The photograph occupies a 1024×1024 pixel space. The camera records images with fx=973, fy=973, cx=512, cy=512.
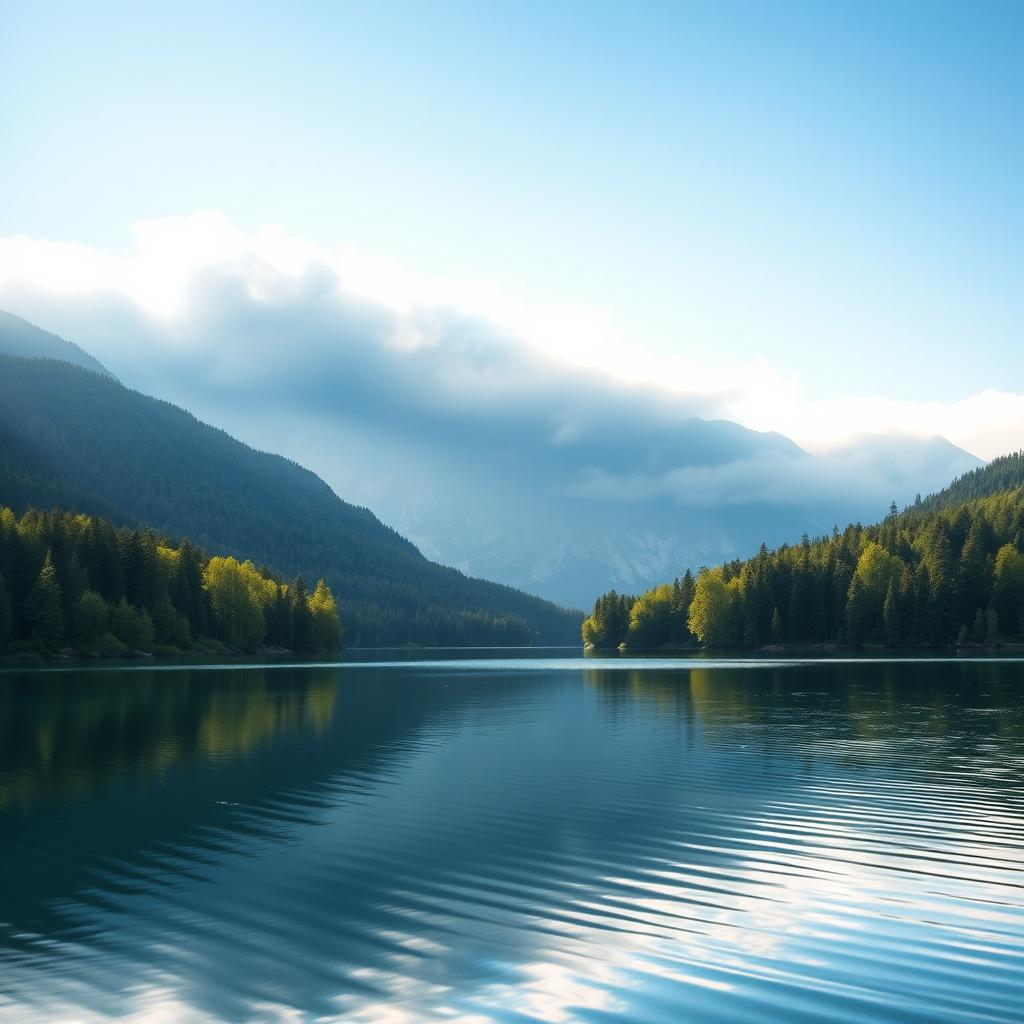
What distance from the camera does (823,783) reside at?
34469 mm

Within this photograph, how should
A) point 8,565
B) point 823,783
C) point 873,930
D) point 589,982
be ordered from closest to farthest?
point 589,982
point 873,930
point 823,783
point 8,565

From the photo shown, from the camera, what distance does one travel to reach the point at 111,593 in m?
160

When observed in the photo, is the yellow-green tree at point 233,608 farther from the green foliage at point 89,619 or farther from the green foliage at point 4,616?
the green foliage at point 4,616

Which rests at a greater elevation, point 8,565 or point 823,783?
point 8,565

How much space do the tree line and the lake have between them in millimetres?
100866

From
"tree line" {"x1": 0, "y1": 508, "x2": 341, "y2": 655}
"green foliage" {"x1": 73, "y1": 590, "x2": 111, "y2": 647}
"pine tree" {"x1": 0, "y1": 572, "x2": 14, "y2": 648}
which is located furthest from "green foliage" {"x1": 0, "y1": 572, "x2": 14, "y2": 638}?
"green foliage" {"x1": 73, "y1": 590, "x2": 111, "y2": 647}

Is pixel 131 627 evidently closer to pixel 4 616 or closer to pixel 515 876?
pixel 4 616

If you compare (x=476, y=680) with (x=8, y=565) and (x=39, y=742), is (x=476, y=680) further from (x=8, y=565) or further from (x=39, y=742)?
(x=8, y=565)

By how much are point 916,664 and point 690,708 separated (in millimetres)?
73447

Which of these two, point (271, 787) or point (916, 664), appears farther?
point (916, 664)

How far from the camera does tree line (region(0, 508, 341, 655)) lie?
142875 millimetres

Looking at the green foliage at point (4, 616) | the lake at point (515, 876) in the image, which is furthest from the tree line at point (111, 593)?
the lake at point (515, 876)

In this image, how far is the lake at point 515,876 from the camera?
1510 centimetres

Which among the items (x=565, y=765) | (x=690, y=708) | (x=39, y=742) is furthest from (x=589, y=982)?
(x=690, y=708)
